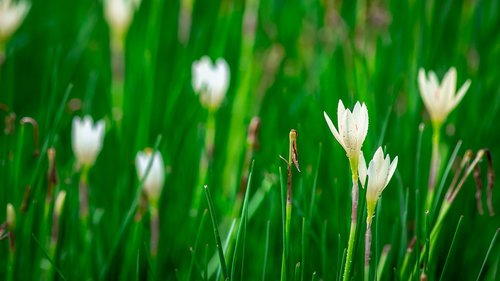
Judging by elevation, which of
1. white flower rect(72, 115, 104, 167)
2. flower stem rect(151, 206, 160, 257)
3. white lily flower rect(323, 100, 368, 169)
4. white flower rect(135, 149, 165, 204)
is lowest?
flower stem rect(151, 206, 160, 257)

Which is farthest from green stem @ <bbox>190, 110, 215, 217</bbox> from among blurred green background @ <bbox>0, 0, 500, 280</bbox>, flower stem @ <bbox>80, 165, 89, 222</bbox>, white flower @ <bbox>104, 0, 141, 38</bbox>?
white flower @ <bbox>104, 0, 141, 38</bbox>

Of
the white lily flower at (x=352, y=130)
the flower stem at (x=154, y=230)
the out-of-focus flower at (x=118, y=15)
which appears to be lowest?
the flower stem at (x=154, y=230)

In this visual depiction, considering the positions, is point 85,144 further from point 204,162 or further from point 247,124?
point 247,124

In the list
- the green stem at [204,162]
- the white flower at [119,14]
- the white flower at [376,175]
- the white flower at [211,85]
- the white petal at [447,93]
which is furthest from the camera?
the white flower at [119,14]

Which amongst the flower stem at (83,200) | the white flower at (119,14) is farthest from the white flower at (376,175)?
the white flower at (119,14)

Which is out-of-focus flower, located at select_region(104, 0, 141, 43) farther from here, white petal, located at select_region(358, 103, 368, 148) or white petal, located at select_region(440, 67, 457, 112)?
white petal, located at select_region(358, 103, 368, 148)

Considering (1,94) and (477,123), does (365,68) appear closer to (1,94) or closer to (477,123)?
(477,123)

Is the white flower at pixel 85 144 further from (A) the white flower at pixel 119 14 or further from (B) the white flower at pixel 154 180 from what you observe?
(A) the white flower at pixel 119 14

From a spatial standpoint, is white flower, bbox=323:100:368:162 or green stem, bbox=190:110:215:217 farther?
green stem, bbox=190:110:215:217

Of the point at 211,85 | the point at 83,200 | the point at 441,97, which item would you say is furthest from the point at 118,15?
the point at 441,97
